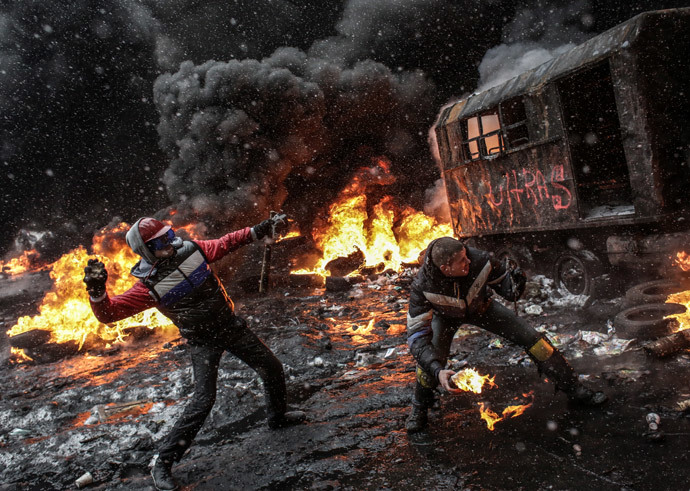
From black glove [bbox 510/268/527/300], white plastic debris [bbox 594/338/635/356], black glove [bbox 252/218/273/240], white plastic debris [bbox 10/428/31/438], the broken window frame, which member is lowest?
white plastic debris [bbox 594/338/635/356]

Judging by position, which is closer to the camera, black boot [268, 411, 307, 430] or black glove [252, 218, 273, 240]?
black boot [268, 411, 307, 430]

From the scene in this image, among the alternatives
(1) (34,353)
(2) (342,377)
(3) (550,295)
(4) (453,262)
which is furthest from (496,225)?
(1) (34,353)

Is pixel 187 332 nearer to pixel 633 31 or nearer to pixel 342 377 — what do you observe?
pixel 342 377

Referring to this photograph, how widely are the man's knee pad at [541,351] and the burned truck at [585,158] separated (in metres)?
3.26

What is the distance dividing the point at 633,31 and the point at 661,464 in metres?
4.89

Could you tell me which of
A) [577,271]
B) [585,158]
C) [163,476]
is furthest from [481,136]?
[163,476]

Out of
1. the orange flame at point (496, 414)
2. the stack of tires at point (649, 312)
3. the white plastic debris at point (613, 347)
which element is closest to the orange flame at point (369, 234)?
the stack of tires at point (649, 312)

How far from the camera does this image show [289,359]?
208 inches

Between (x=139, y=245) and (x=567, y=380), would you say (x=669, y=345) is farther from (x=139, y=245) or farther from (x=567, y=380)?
(x=139, y=245)

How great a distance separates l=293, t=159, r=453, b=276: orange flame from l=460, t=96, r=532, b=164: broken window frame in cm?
523

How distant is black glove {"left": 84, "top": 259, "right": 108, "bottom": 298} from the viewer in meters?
2.62

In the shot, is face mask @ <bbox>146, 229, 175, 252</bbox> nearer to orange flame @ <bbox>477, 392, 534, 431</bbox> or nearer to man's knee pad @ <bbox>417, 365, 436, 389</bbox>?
man's knee pad @ <bbox>417, 365, 436, 389</bbox>

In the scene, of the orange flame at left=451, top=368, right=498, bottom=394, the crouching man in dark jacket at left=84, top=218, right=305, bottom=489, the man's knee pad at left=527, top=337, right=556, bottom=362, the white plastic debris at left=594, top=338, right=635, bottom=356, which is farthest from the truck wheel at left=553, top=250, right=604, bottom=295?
the crouching man in dark jacket at left=84, top=218, right=305, bottom=489

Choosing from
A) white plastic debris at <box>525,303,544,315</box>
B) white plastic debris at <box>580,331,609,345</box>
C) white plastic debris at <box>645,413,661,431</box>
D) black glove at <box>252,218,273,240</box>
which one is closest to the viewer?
white plastic debris at <box>645,413,661,431</box>
